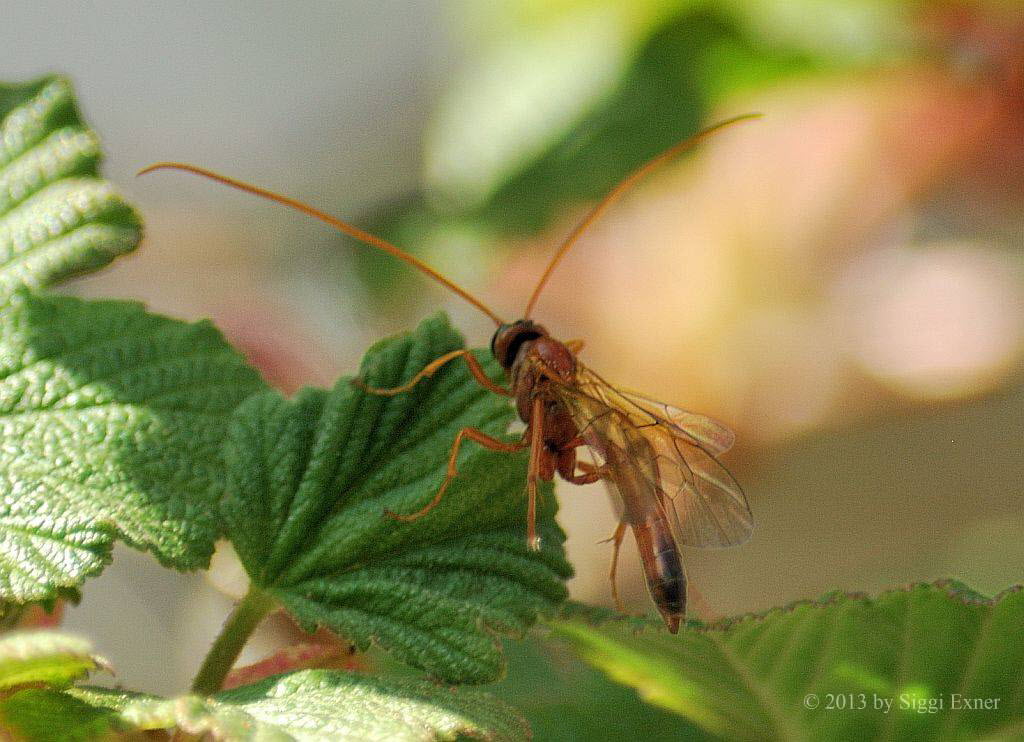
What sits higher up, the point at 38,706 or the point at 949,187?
the point at 949,187

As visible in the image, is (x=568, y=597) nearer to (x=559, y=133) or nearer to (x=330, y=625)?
(x=330, y=625)

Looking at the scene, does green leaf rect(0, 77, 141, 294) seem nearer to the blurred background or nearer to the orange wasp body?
the orange wasp body

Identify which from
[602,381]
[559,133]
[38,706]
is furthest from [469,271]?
[38,706]

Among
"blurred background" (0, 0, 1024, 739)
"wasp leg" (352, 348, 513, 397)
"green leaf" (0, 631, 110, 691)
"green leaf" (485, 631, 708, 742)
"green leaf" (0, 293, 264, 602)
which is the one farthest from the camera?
"blurred background" (0, 0, 1024, 739)

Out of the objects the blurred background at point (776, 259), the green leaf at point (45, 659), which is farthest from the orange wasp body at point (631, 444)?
the blurred background at point (776, 259)

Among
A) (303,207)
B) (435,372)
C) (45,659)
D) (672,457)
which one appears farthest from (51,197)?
(672,457)
